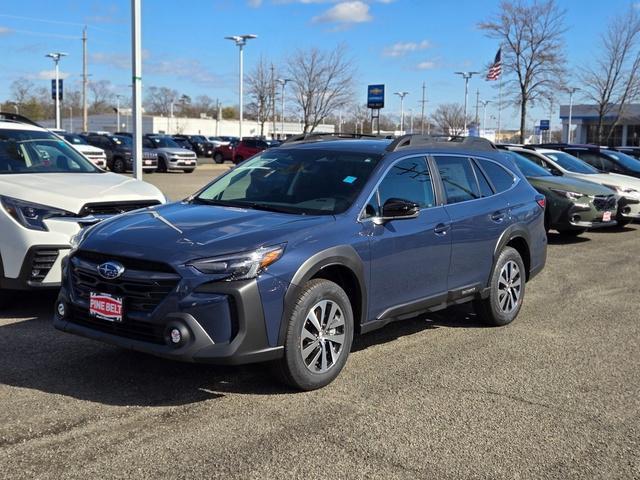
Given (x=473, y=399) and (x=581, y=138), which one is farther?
(x=581, y=138)

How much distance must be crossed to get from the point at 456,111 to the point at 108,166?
44337mm

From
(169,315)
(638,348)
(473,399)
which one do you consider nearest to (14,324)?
(169,315)

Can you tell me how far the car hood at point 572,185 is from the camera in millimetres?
12172

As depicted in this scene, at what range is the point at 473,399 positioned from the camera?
457 centimetres

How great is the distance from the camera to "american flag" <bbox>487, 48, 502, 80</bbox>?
2944cm

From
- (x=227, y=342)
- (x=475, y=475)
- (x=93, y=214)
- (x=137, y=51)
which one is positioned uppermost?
(x=137, y=51)

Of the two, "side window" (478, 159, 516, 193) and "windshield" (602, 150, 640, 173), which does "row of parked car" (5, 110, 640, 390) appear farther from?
"windshield" (602, 150, 640, 173)

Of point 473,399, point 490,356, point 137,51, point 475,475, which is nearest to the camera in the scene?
point 475,475

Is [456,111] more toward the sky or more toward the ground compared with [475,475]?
more toward the sky

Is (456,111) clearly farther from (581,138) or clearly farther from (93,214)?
(93,214)

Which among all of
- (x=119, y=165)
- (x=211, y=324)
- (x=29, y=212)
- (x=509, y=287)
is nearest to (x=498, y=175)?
(x=509, y=287)

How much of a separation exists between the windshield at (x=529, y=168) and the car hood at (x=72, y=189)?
26.4 feet

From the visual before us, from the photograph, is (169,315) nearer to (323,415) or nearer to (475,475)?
(323,415)

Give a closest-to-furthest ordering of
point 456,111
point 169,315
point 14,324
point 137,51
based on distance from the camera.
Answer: point 169,315
point 14,324
point 137,51
point 456,111
